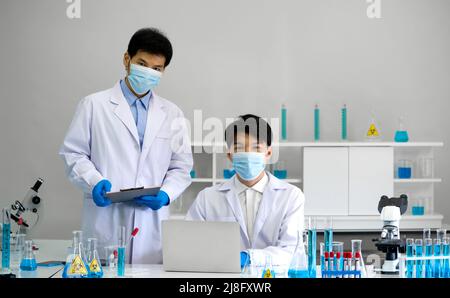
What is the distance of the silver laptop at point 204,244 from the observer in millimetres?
2229

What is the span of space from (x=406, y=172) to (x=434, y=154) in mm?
406

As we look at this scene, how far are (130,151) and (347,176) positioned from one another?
5.81ft

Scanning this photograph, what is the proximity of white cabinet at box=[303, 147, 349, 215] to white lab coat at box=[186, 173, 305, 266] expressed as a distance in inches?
57.2

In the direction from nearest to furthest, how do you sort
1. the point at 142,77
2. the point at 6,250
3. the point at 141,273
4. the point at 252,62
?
the point at 141,273 → the point at 6,250 → the point at 142,77 → the point at 252,62

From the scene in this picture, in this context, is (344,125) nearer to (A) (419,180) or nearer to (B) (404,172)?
(B) (404,172)

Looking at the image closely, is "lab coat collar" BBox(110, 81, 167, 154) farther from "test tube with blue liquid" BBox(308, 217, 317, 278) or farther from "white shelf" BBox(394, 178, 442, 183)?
"white shelf" BBox(394, 178, 442, 183)

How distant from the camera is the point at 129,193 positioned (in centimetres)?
263

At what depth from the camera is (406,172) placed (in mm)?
4281

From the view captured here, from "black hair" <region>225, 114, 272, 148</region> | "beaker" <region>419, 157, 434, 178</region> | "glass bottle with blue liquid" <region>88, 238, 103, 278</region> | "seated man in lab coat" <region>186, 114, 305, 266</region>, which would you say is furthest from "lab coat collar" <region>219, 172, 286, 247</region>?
"beaker" <region>419, 157, 434, 178</region>

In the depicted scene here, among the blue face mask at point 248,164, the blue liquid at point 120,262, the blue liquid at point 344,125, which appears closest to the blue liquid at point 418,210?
the blue liquid at point 344,125

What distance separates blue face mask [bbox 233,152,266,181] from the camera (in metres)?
2.71

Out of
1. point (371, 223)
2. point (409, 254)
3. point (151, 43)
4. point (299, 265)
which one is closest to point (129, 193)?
point (151, 43)

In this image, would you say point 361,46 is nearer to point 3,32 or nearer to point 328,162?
point 328,162

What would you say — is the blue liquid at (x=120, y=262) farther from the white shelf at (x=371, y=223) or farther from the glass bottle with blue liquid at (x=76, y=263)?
the white shelf at (x=371, y=223)
